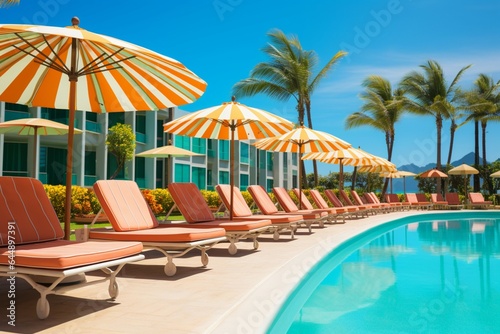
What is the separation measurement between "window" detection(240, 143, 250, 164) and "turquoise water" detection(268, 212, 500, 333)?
33.8 meters

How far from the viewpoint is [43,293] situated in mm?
3918

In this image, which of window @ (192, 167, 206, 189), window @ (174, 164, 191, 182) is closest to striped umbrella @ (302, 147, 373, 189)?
window @ (174, 164, 191, 182)

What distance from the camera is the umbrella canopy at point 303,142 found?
1314cm

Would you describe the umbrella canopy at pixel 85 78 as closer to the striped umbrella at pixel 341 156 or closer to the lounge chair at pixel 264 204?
the lounge chair at pixel 264 204

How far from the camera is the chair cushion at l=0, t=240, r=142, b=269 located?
3.87 metres

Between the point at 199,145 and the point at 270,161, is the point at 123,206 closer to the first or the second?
the point at 199,145

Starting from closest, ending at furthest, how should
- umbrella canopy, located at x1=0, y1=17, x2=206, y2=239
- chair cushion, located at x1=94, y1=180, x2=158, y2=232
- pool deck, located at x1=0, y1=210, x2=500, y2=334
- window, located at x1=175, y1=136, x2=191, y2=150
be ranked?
pool deck, located at x1=0, y1=210, x2=500, y2=334 < umbrella canopy, located at x1=0, y1=17, x2=206, y2=239 < chair cushion, located at x1=94, y1=180, x2=158, y2=232 < window, located at x1=175, y1=136, x2=191, y2=150

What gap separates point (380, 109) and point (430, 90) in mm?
3896

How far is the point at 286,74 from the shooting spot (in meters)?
26.8

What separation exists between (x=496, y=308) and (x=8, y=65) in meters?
6.66

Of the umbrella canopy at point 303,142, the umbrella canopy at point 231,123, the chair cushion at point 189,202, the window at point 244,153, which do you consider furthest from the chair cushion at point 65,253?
the window at point 244,153

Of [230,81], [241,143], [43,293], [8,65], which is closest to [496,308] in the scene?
[43,293]

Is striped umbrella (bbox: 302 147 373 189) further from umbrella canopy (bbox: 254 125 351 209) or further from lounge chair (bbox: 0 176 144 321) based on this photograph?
lounge chair (bbox: 0 176 144 321)

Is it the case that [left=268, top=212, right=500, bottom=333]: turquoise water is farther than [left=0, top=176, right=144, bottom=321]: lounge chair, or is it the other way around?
[left=268, top=212, right=500, bottom=333]: turquoise water
